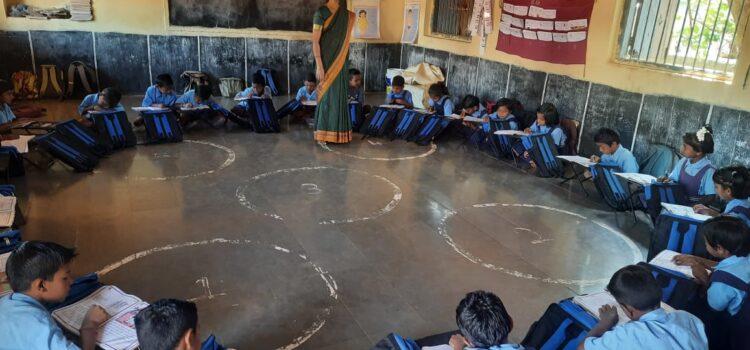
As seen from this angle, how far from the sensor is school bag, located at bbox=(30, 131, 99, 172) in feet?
18.3

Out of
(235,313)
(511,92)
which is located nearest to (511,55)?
(511,92)

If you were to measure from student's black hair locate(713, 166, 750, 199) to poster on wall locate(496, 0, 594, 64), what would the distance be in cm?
322

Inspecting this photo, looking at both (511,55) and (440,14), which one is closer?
(511,55)

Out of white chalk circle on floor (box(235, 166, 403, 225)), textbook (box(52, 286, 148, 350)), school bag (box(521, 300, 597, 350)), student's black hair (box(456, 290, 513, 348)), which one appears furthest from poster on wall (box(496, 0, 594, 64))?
textbook (box(52, 286, 148, 350))

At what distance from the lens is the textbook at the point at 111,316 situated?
224 centimetres

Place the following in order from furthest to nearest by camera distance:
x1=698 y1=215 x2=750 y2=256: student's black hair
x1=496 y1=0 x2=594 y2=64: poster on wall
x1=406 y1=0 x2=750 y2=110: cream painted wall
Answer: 1. x1=496 y1=0 x2=594 y2=64: poster on wall
2. x1=406 y1=0 x2=750 y2=110: cream painted wall
3. x1=698 y1=215 x2=750 y2=256: student's black hair

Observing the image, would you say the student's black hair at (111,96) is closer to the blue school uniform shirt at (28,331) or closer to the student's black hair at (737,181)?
the blue school uniform shirt at (28,331)

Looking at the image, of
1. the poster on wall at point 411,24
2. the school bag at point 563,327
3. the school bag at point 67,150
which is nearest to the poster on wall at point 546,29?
the poster on wall at point 411,24

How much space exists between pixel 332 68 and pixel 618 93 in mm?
3735

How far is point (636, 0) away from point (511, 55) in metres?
2.36

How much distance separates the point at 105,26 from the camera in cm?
A: 986

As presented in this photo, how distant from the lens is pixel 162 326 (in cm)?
192

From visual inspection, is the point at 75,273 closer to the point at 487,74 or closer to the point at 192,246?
the point at 192,246

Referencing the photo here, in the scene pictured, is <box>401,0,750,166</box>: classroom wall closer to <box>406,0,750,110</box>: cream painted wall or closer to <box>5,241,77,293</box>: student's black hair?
<box>406,0,750,110</box>: cream painted wall
